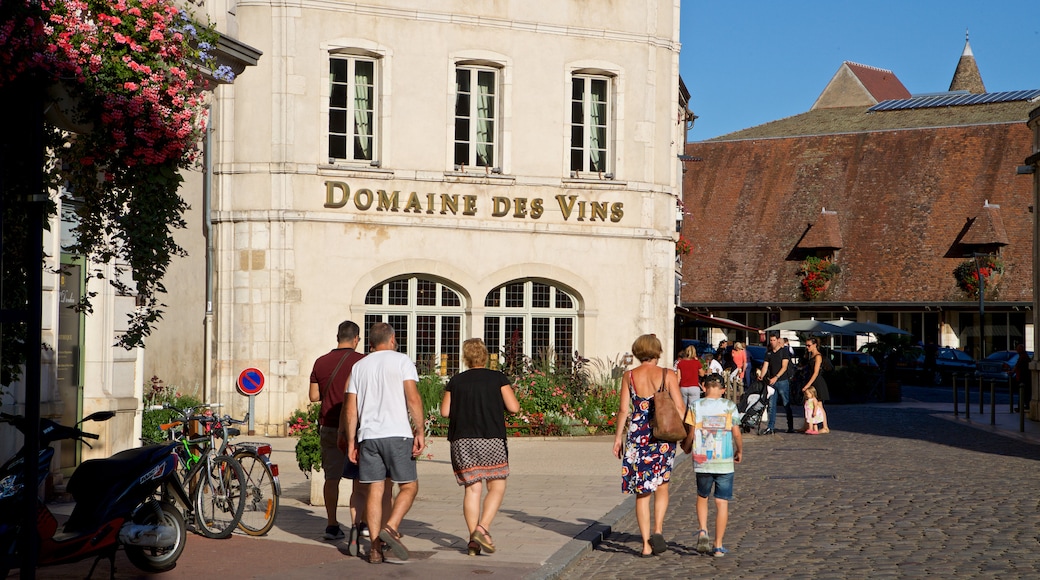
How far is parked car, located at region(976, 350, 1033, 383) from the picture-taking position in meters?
33.9

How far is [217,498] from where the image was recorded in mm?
9969

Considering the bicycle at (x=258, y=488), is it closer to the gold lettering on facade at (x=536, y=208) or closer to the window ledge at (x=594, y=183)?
the gold lettering on facade at (x=536, y=208)

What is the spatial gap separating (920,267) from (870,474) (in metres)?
38.6

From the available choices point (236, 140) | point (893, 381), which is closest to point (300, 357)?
point (236, 140)

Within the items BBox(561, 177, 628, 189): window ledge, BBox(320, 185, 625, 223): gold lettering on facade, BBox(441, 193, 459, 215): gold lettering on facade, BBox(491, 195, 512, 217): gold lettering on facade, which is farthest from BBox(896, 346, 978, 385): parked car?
BBox(441, 193, 459, 215): gold lettering on facade

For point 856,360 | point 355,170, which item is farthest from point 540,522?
point 856,360

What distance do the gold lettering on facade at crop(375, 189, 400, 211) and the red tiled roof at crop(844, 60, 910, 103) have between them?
6140cm

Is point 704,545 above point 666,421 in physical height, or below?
below

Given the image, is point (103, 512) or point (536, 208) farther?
point (536, 208)

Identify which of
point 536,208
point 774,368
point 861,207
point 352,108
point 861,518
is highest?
point 861,207

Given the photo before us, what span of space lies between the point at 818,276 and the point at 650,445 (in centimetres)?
4552

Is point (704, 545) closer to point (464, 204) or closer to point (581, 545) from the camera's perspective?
point (581, 545)

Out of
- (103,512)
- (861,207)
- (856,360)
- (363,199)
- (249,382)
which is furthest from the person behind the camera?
(861,207)

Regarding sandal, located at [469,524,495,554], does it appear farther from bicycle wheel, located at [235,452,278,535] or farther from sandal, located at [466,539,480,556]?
bicycle wheel, located at [235,452,278,535]
